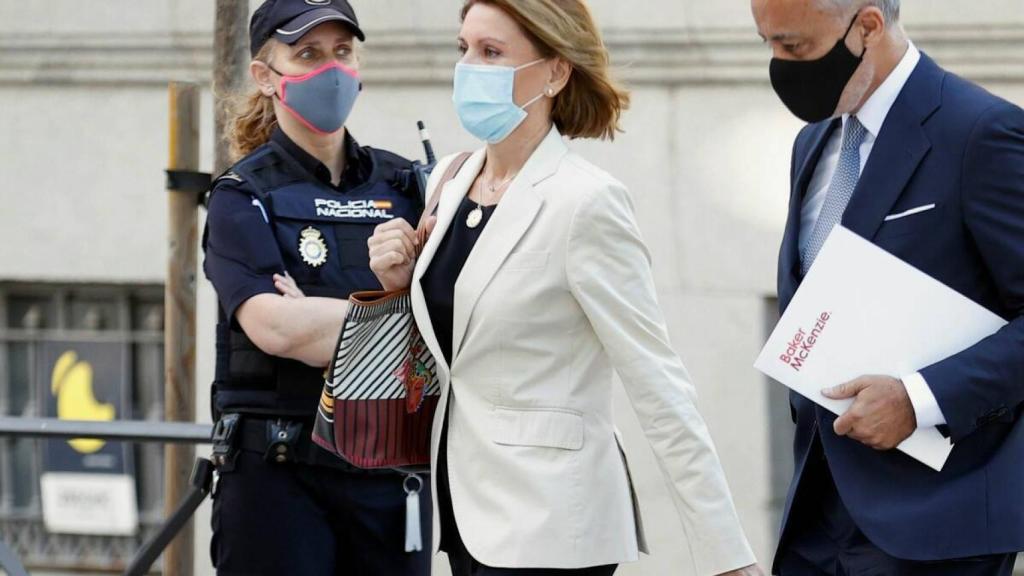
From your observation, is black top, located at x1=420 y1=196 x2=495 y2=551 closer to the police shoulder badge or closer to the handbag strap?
the handbag strap

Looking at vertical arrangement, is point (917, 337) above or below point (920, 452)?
above

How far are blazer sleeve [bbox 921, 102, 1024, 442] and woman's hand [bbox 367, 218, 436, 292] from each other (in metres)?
1.07


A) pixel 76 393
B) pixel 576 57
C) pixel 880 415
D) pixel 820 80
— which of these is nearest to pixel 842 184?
pixel 820 80

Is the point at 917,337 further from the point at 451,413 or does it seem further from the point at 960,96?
the point at 451,413

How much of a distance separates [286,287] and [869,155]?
4.54 feet

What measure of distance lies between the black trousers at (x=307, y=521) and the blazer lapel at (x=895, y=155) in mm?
1382

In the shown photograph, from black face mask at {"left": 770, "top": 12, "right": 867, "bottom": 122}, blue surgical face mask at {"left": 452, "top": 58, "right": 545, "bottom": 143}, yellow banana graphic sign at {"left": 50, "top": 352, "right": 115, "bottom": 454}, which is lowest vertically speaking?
yellow banana graphic sign at {"left": 50, "top": 352, "right": 115, "bottom": 454}

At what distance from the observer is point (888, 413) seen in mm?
2924

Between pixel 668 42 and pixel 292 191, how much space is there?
358cm

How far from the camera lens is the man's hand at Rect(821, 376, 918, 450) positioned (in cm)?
292

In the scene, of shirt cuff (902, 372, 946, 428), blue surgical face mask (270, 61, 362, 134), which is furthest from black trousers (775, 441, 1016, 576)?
blue surgical face mask (270, 61, 362, 134)

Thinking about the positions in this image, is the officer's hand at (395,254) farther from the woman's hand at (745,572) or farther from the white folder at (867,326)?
the woman's hand at (745,572)

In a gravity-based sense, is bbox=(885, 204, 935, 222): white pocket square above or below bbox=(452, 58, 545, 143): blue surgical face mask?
below

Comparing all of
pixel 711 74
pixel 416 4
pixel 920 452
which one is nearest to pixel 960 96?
pixel 920 452
